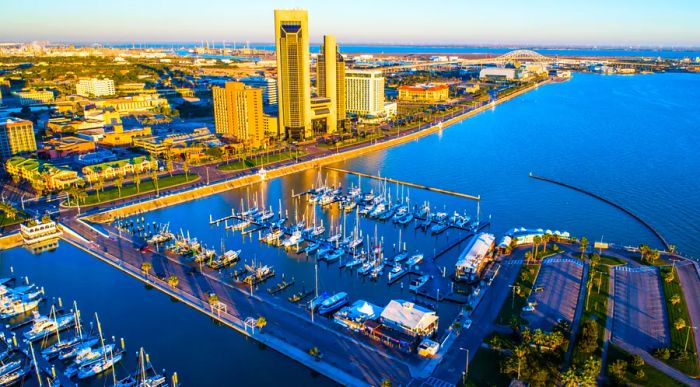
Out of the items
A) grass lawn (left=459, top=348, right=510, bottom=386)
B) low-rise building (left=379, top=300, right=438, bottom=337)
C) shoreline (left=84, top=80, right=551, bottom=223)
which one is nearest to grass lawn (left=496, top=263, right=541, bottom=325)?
grass lawn (left=459, top=348, right=510, bottom=386)

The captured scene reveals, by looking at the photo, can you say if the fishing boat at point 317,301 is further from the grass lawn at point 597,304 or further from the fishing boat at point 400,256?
the grass lawn at point 597,304

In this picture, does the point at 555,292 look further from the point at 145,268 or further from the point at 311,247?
the point at 145,268

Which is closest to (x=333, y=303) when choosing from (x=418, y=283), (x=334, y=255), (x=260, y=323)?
(x=260, y=323)

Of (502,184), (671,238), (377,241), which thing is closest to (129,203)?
(377,241)

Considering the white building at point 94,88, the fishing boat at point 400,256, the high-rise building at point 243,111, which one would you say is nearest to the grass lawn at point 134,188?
the high-rise building at point 243,111

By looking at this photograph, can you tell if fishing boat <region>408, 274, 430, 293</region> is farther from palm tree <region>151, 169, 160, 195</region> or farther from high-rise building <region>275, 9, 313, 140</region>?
high-rise building <region>275, 9, 313, 140</region>

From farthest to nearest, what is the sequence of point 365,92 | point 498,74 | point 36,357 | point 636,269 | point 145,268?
point 498,74 < point 365,92 < point 145,268 < point 636,269 < point 36,357

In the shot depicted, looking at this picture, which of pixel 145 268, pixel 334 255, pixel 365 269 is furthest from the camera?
pixel 334 255
